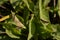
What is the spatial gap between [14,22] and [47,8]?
0.28 metres

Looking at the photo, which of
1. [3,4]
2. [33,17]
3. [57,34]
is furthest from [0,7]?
[57,34]

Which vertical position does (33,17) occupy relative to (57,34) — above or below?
above

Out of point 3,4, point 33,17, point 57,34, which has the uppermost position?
point 3,4

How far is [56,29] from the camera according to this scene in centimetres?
130

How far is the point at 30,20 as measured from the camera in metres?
1.32

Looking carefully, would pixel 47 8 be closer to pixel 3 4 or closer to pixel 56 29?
pixel 56 29

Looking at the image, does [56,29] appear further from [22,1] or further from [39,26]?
[22,1]

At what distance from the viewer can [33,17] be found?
134 centimetres

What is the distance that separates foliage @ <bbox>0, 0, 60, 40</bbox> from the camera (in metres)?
1.31

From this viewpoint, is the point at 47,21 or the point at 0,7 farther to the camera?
the point at 0,7

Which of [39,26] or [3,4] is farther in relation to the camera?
[3,4]

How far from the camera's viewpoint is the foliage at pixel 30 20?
4.30 feet

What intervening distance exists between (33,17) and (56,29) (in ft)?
0.64

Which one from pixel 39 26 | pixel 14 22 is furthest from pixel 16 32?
pixel 39 26
